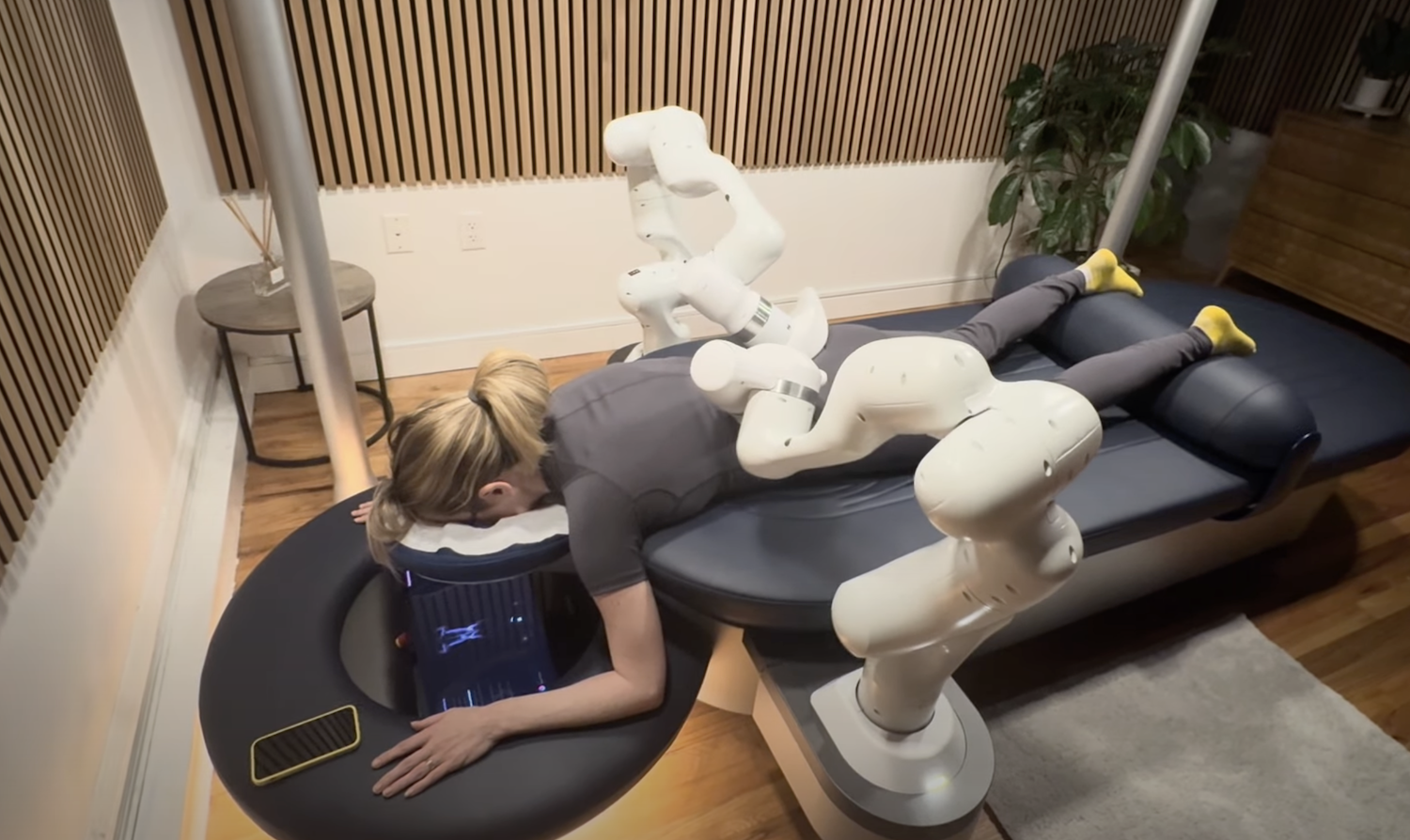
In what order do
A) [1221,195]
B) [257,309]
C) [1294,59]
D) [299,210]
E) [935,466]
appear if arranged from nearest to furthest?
[935,466] < [299,210] < [257,309] < [1294,59] < [1221,195]

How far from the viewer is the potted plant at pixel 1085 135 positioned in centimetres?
287

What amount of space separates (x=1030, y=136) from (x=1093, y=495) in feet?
5.96

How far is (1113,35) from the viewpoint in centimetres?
320

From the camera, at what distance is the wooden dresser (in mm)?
2924

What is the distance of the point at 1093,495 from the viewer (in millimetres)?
1637

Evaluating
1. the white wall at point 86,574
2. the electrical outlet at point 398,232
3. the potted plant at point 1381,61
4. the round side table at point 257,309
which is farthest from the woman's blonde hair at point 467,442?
the potted plant at point 1381,61

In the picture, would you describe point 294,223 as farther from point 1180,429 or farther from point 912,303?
point 912,303

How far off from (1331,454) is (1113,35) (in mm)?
2042

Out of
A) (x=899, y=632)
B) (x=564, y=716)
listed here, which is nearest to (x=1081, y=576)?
(x=899, y=632)

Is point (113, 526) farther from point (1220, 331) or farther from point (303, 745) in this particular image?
point (1220, 331)

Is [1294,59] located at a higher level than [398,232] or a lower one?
higher

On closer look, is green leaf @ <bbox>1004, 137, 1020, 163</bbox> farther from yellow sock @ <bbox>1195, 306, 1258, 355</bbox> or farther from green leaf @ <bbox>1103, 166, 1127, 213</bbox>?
yellow sock @ <bbox>1195, 306, 1258, 355</bbox>

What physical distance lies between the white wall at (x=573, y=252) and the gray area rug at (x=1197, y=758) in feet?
5.83

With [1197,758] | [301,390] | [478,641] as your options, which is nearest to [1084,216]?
[1197,758]
